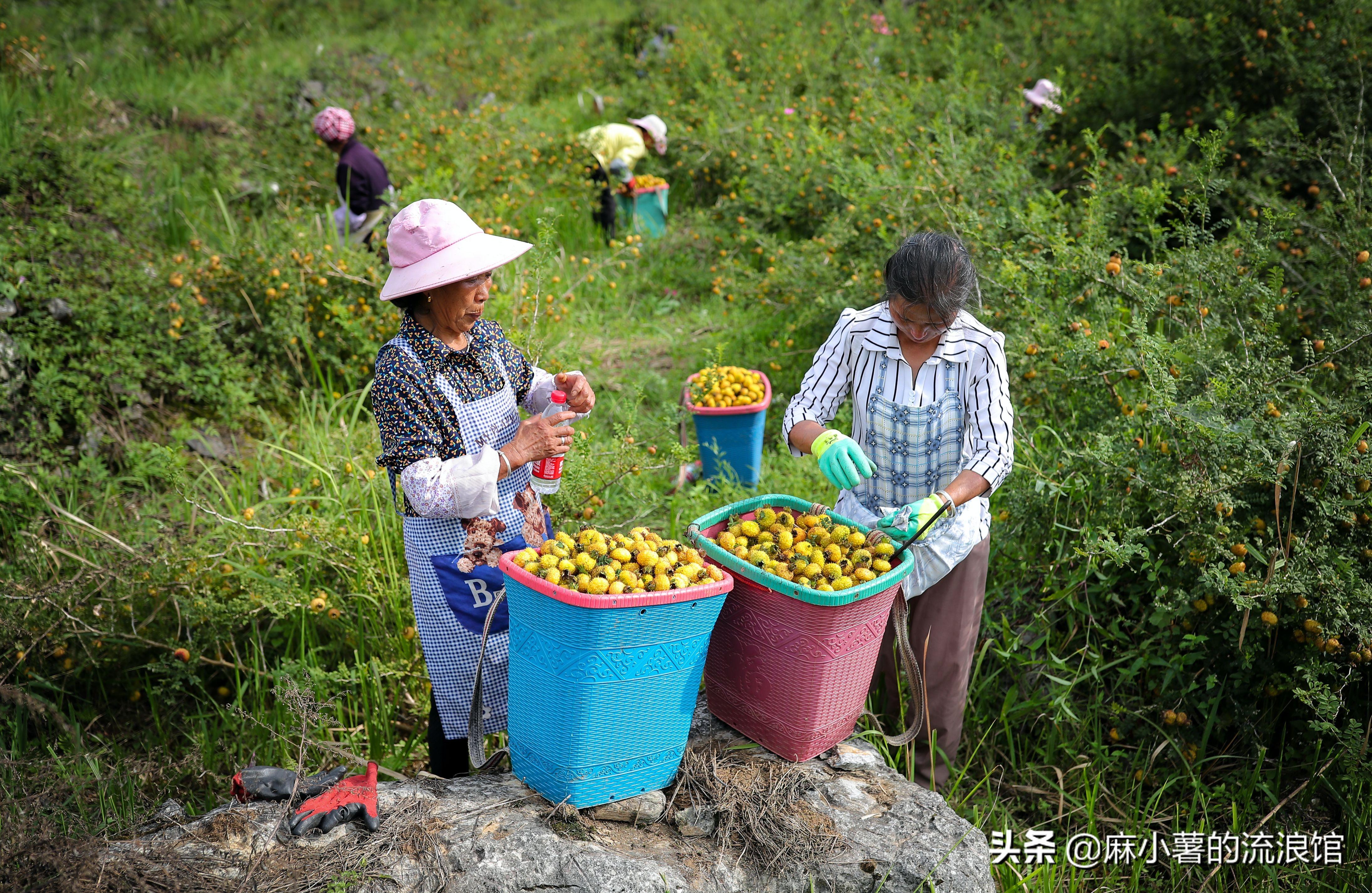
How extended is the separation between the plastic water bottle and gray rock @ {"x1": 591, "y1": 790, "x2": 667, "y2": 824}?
74cm

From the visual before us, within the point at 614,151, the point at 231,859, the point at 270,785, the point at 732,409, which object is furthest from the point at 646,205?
the point at 231,859

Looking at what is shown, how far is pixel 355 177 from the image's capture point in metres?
5.49

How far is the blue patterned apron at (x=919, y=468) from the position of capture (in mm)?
2309

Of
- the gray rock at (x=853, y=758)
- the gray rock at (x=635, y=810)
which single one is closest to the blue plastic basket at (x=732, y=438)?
the gray rock at (x=853, y=758)

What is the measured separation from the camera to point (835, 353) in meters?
2.39

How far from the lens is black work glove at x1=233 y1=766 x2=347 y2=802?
2.00 m

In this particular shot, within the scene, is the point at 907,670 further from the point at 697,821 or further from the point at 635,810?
the point at 635,810

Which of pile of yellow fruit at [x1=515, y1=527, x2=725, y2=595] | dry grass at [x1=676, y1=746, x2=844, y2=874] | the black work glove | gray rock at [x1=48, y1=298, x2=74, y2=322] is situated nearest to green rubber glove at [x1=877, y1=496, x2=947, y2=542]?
pile of yellow fruit at [x1=515, y1=527, x2=725, y2=595]

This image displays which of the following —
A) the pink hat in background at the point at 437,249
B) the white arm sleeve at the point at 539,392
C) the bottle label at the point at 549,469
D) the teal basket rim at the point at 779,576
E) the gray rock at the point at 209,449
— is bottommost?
the gray rock at the point at 209,449

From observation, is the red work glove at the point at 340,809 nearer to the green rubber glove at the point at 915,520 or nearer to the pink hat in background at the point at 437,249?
the pink hat in background at the point at 437,249

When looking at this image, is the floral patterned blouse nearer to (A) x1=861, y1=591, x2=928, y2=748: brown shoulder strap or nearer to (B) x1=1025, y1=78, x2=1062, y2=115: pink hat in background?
(A) x1=861, y1=591, x2=928, y2=748: brown shoulder strap

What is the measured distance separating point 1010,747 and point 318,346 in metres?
3.71

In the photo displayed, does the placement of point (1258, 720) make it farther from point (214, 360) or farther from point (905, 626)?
point (214, 360)

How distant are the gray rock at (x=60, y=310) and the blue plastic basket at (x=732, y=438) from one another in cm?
287
